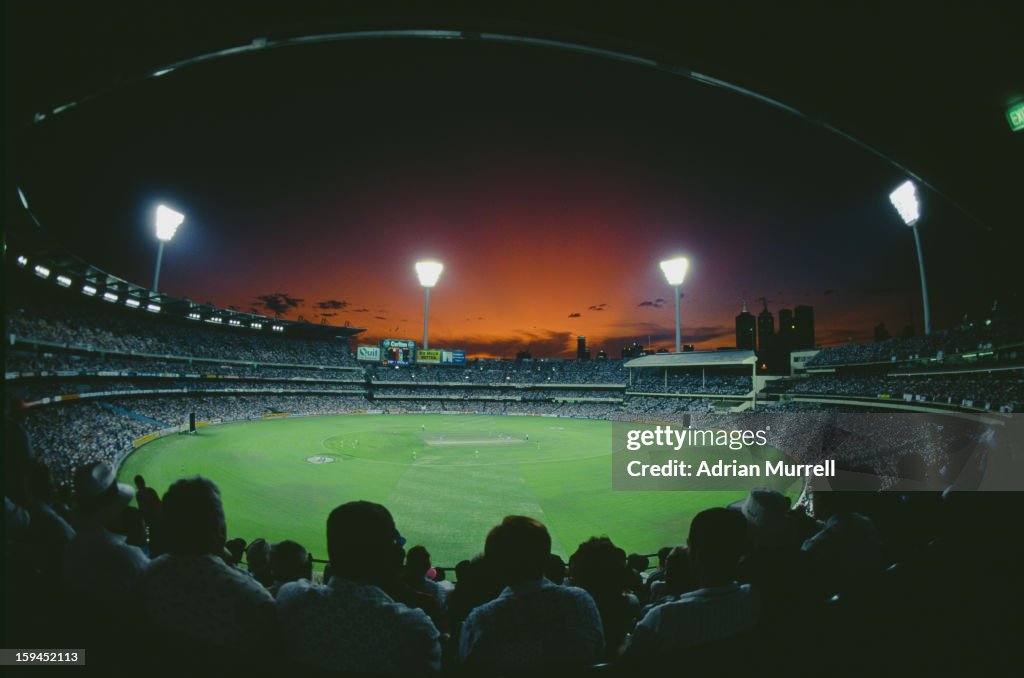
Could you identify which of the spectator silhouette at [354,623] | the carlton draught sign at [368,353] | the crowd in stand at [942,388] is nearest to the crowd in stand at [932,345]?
the crowd in stand at [942,388]

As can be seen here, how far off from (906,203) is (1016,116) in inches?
1749

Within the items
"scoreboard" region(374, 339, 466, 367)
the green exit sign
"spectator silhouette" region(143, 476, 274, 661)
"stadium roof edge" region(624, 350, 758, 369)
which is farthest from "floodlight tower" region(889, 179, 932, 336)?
"scoreboard" region(374, 339, 466, 367)

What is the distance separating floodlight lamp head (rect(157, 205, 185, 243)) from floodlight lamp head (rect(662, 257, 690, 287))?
48117 millimetres

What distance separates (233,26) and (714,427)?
47.8m

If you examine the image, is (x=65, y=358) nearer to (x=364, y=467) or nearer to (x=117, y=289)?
(x=117, y=289)

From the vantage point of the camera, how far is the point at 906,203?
36.3m

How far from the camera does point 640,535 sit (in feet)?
53.1

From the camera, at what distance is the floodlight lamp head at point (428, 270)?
69375mm

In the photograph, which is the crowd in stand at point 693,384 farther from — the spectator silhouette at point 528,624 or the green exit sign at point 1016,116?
the spectator silhouette at point 528,624

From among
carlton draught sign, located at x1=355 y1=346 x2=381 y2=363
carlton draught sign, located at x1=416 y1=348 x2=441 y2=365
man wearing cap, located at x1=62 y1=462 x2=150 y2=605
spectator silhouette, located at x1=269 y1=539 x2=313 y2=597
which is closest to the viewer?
man wearing cap, located at x1=62 y1=462 x2=150 y2=605

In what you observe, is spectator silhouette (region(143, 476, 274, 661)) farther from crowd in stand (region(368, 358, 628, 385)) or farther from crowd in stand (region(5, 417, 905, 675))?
crowd in stand (region(368, 358, 628, 385))

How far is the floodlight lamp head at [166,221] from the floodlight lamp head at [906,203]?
62591mm

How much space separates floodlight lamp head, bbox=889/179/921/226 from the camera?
35438 millimetres

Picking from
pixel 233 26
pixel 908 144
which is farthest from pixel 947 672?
pixel 233 26
